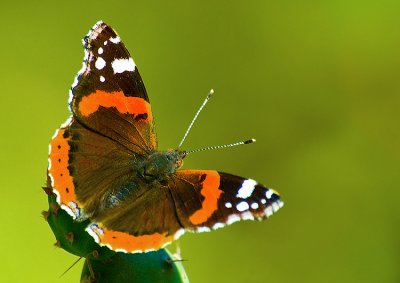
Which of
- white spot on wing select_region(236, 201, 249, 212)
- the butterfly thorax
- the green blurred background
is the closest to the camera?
white spot on wing select_region(236, 201, 249, 212)

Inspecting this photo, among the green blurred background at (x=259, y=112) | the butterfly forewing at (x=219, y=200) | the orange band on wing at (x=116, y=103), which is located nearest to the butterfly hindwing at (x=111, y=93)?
the orange band on wing at (x=116, y=103)

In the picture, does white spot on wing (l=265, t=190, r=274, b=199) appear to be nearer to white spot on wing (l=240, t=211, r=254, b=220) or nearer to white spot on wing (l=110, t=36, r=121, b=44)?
white spot on wing (l=240, t=211, r=254, b=220)

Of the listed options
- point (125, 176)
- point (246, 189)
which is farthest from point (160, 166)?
point (246, 189)

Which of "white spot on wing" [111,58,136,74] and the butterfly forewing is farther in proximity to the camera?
"white spot on wing" [111,58,136,74]

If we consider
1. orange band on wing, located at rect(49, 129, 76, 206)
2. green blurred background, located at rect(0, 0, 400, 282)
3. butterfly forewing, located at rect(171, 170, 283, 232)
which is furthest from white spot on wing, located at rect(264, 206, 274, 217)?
green blurred background, located at rect(0, 0, 400, 282)

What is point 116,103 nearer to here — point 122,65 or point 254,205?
point 122,65

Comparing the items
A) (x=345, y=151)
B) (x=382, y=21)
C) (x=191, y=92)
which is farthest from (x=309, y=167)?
(x=382, y=21)
